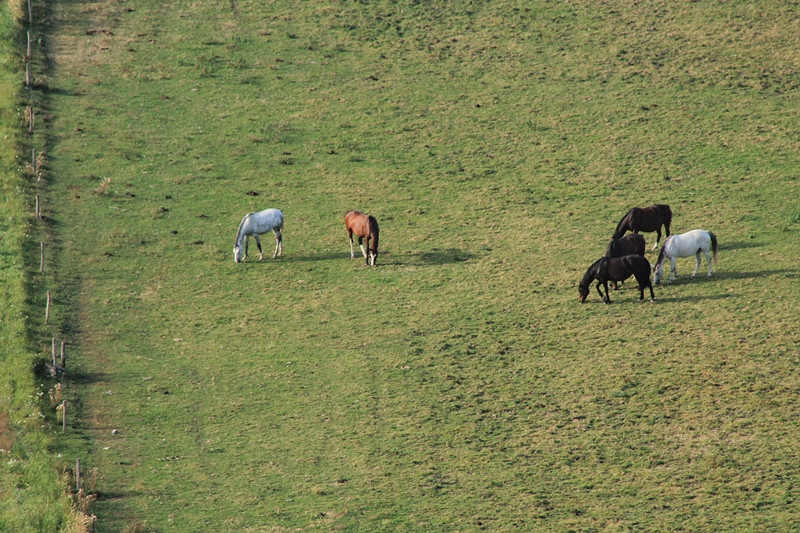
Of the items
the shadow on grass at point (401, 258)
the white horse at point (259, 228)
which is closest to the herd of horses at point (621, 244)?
the white horse at point (259, 228)

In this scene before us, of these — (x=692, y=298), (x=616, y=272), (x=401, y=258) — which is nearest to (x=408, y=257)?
(x=401, y=258)

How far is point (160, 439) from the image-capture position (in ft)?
75.2

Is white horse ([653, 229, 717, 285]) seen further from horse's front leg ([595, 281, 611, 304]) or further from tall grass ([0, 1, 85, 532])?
tall grass ([0, 1, 85, 532])

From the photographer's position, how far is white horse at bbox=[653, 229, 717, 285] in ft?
92.9

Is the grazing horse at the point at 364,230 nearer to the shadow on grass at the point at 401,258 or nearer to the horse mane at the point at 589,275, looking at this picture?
the shadow on grass at the point at 401,258

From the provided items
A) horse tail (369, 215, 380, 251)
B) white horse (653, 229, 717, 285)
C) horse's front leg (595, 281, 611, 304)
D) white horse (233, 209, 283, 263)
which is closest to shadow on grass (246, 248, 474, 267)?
white horse (233, 209, 283, 263)

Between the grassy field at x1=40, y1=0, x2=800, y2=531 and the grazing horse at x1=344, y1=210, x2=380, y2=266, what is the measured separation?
48 centimetres

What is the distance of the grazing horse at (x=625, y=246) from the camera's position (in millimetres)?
28531

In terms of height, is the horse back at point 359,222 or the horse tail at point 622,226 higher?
the horse back at point 359,222

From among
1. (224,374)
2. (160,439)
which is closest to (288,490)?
(160,439)

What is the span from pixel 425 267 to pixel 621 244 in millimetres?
5749

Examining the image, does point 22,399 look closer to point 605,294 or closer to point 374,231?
point 374,231

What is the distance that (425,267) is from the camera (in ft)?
101

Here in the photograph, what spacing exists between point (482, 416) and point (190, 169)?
18740 mm
